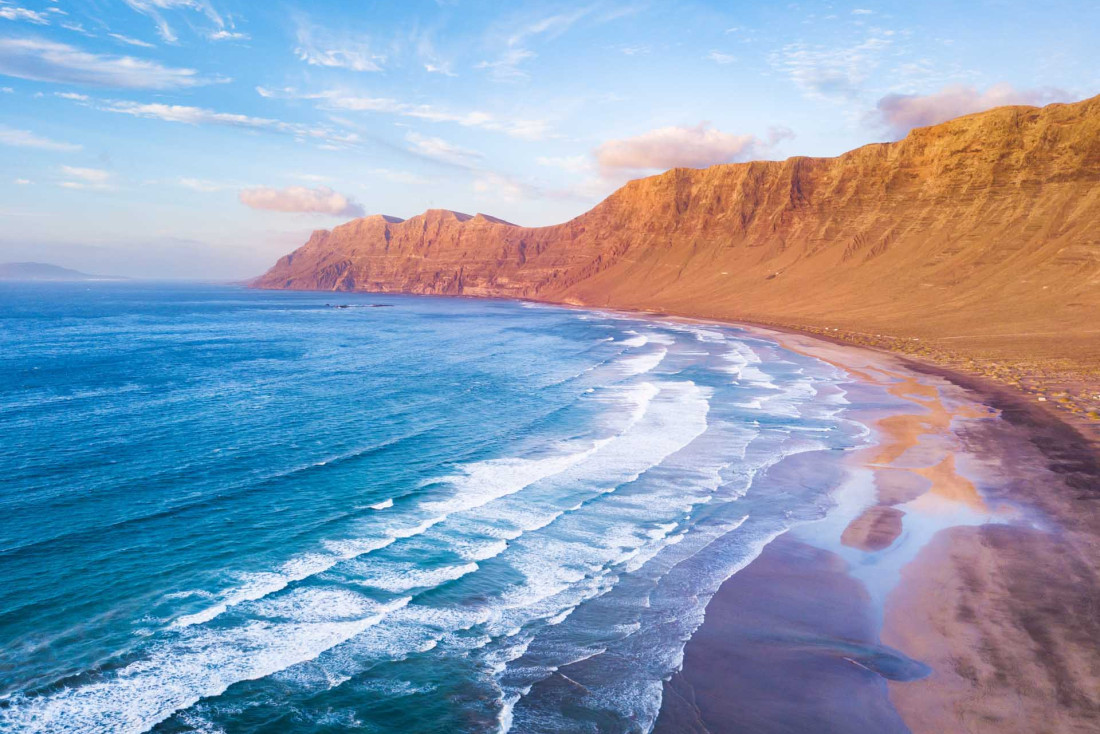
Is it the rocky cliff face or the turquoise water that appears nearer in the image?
the turquoise water

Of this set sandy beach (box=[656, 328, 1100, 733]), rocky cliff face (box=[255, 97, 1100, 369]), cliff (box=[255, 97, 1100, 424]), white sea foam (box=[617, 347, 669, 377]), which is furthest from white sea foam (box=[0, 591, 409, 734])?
rocky cliff face (box=[255, 97, 1100, 369])

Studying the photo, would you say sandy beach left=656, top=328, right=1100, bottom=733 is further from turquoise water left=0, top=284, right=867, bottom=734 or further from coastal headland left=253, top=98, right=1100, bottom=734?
turquoise water left=0, top=284, right=867, bottom=734

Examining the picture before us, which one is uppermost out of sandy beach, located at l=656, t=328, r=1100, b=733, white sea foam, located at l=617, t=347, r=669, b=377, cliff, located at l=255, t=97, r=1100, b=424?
cliff, located at l=255, t=97, r=1100, b=424

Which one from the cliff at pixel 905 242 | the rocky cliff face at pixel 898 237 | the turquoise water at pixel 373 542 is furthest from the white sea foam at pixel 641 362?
the rocky cliff face at pixel 898 237

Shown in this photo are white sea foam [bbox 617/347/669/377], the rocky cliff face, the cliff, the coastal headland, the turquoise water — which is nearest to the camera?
the coastal headland

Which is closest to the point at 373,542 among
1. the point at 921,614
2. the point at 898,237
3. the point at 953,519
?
the point at 921,614

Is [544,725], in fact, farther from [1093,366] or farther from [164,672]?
[1093,366]

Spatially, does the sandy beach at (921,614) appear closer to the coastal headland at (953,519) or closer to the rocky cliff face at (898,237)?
the coastal headland at (953,519)
